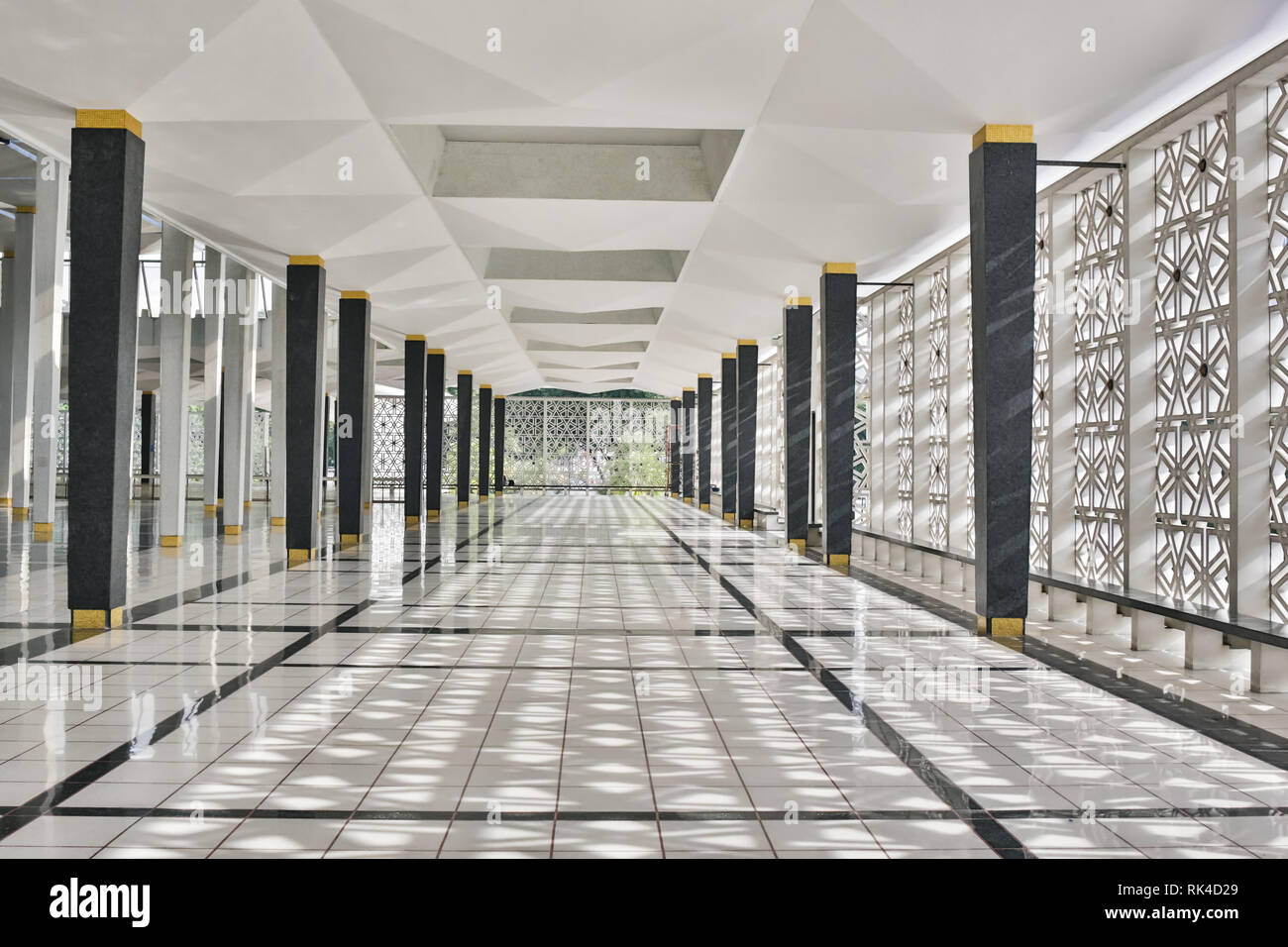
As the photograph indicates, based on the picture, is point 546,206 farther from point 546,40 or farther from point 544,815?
point 544,815

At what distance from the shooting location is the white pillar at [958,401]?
13.7 meters

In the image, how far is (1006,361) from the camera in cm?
895

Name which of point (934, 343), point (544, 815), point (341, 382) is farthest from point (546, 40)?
point (341, 382)

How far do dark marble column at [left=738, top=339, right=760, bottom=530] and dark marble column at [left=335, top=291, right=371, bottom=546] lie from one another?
31.2 ft

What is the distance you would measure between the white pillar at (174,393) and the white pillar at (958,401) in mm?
11715

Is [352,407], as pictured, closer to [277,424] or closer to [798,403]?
[277,424]

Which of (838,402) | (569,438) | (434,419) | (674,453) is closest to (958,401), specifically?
(838,402)

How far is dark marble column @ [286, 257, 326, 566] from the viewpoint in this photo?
1438 centimetres

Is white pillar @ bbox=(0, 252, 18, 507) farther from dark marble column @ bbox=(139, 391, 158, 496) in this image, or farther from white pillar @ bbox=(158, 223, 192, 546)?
dark marble column @ bbox=(139, 391, 158, 496)

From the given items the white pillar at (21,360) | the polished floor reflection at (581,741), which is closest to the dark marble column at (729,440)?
the polished floor reflection at (581,741)

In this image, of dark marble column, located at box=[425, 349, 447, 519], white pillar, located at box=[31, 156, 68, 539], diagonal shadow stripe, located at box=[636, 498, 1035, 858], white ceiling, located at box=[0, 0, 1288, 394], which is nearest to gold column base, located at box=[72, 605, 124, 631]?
white ceiling, located at box=[0, 0, 1288, 394]

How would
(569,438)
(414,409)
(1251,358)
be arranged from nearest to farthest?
(1251,358) < (414,409) < (569,438)

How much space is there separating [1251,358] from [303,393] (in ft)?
40.5
